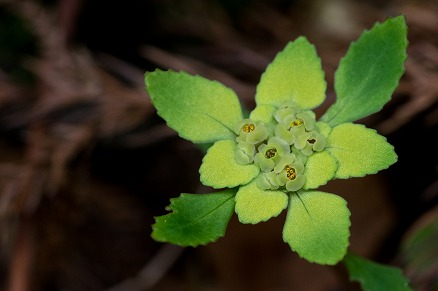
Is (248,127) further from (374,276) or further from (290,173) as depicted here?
(374,276)

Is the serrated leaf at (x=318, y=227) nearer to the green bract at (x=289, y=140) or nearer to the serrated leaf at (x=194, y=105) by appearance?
the green bract at (x=289, y=140)

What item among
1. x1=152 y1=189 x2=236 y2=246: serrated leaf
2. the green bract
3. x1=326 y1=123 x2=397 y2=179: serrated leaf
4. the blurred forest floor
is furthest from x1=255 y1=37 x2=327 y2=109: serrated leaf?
the blurred forest floor

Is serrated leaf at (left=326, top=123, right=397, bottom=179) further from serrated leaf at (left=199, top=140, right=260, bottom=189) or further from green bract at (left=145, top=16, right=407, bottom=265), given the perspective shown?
serrated leaf at (left=199, top=140, right=260, bottom=189)

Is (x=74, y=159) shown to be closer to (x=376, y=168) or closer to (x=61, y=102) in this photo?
(x=61, y=102)

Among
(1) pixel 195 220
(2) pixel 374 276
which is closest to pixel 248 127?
(1) pixel 195 220

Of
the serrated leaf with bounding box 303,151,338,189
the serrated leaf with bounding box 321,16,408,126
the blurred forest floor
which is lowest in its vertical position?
the blurred forest floor

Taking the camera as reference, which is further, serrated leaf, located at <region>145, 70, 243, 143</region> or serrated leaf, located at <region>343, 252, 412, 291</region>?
serrated leaf, located at <region>343, 252, 412, 291</region>

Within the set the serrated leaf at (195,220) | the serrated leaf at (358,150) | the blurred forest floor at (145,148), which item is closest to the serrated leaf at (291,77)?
the serrated leaf at (358,150)
